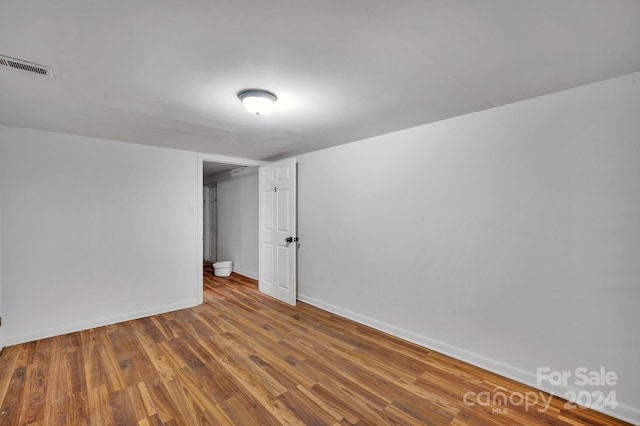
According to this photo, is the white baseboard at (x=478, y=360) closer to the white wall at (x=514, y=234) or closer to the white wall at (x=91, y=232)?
the white wall at (x=514, y=234)

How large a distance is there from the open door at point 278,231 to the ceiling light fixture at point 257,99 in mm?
1989

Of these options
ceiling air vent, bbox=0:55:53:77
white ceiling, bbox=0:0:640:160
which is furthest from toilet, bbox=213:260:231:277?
ceiling air vent, bbox=0:55:53:77

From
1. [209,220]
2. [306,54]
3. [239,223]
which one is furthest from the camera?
[209,220]

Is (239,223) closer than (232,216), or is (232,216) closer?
(239,223)

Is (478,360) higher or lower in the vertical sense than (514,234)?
lower

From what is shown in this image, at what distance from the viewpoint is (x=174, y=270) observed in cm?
394

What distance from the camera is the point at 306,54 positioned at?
1.58m

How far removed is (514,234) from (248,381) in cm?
250

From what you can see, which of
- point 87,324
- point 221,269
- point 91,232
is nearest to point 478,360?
point 87,324

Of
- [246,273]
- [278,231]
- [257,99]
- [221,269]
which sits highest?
[257,99]

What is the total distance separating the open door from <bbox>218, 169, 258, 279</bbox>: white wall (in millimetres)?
1053

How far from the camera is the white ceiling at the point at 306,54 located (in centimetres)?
124

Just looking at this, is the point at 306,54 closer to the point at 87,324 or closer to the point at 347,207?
the point at 347,207

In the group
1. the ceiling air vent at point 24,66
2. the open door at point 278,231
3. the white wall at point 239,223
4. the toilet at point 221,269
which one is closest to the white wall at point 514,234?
the open door at point 278,231
